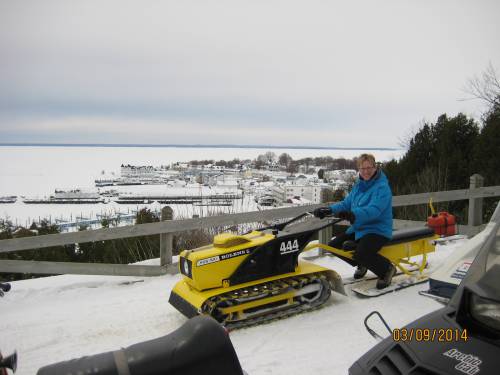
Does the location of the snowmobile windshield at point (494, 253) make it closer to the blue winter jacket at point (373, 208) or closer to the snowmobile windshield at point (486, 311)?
the snowmobile windshield at point (486, 311)

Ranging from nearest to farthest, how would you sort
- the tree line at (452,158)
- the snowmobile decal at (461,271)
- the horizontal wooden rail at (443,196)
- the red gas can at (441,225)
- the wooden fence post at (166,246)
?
1. the snowmobile decal at (461,271)
2. the red gas can at (441,225)
3. the wooden fence post at (166,246)
4. the horizontal wooden rail at (443,196)
5. the tree line at (452,158)

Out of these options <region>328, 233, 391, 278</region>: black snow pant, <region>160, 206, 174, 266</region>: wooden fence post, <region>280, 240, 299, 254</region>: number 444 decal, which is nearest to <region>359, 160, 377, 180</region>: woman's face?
<region>328, 233, 391, 278</region>: black snow pant

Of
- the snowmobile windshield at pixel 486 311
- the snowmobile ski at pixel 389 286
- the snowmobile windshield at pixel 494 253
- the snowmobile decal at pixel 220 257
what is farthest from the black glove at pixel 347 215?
the snowmobile windshield at pixel 486 311

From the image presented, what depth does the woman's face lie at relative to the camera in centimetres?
507

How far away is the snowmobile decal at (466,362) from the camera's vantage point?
5.36 feet

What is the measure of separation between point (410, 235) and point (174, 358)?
14.5 ft

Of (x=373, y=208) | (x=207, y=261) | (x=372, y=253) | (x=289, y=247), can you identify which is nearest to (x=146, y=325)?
(x=207, y=261)

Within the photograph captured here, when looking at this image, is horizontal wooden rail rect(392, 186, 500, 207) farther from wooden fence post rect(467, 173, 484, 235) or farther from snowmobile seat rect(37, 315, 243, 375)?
snowmobile seat rect(37, 315, 243, 375)

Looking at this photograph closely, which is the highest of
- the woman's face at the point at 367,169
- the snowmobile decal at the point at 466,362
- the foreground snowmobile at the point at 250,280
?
the woman's face at the point at 367,169

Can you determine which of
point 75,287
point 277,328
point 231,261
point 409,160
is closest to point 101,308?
point 75,287

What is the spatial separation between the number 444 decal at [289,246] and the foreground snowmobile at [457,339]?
2.68 metres

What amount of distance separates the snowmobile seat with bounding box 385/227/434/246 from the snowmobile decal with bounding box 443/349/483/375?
3.68 m
